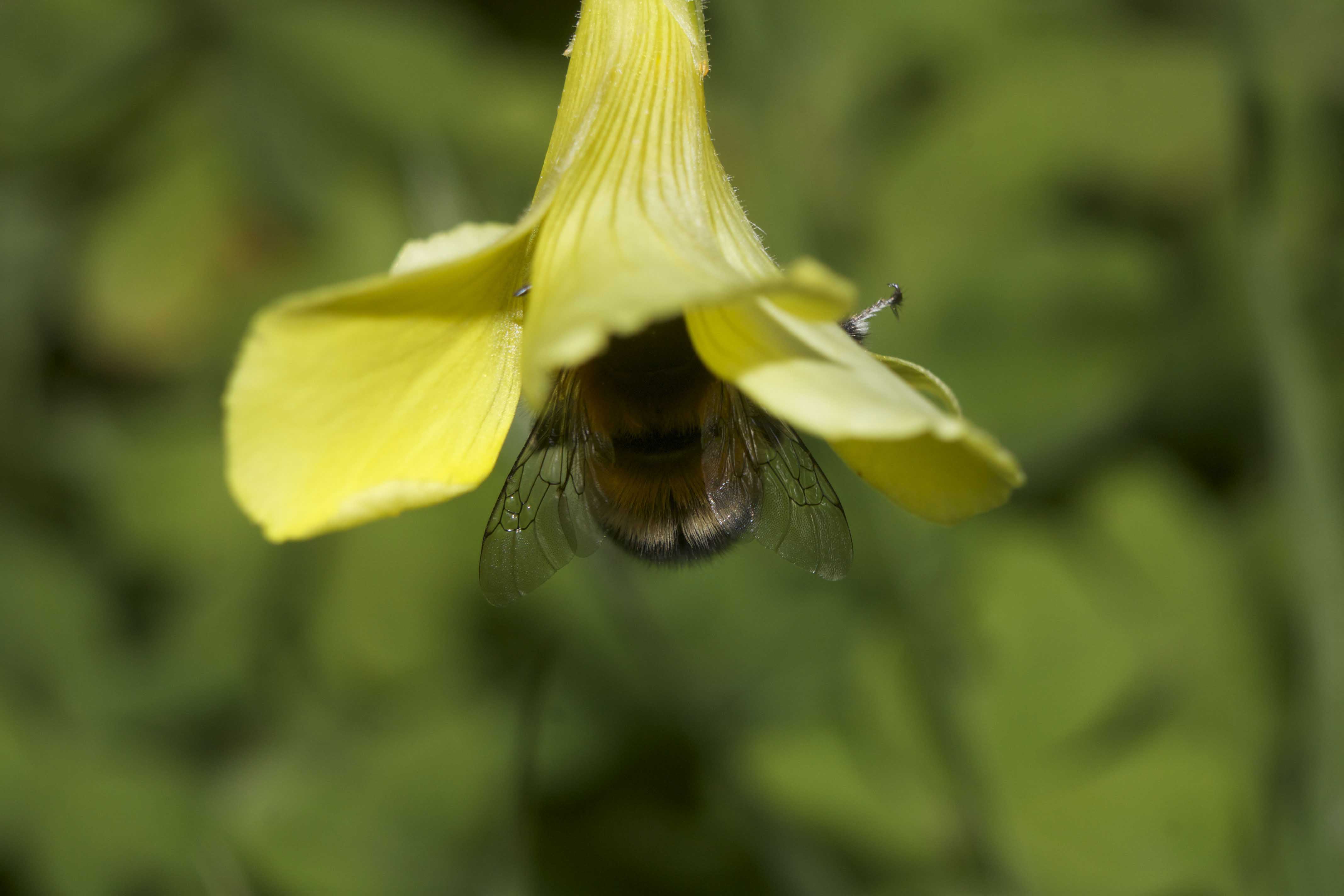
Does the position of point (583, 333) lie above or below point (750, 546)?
above

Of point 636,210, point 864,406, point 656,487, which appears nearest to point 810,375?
point 864,406

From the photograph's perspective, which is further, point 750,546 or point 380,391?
point 750,546

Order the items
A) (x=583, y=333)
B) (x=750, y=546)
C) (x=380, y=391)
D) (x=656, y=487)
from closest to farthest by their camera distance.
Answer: (x=583, y=333)
(x=380, y=391)
(x=656, y=487)
(x=750, y=546)

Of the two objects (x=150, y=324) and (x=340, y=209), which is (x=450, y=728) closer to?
(x=340, y=209)

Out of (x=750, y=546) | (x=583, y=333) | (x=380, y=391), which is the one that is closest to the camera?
Answer: (x=583, y=333)

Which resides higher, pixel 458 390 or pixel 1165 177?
pixel 458 390

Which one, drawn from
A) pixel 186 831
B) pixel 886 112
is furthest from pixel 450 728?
pixel 886 112

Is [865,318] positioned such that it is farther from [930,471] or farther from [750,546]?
[750,546]
